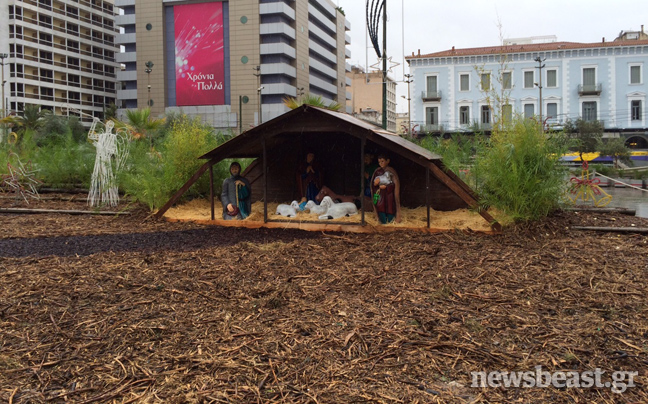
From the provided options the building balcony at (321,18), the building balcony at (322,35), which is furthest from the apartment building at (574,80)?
the building balcony at (321,18)

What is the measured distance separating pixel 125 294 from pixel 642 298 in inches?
198

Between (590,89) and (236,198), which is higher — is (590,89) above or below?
above

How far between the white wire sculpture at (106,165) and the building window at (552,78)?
46816 mm

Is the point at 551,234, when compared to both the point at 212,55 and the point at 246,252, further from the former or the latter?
the point at 212,55

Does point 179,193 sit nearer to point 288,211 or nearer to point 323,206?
point 288,211

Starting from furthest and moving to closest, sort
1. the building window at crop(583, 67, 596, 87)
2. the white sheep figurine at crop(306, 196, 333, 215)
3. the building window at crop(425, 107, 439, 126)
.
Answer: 1. the building window at crop(425, 107, 439, 126)
2. the building window at crop(583, 67, 596, 87)
3. the white sheep figurine at crop(306, 196, 333, 215)

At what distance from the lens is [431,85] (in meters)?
54.3

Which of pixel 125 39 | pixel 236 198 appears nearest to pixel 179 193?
pixel 236 198

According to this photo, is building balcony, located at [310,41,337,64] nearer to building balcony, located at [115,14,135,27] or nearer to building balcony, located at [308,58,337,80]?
building balcony, located at [308,58,337,80]

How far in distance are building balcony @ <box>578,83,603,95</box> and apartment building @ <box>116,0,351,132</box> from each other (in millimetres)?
31456

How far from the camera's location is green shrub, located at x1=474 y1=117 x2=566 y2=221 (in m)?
8.88

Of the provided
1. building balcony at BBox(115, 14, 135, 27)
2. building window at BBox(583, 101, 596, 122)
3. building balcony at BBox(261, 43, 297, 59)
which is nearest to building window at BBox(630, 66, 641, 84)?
building window at BBox(583, 101, 596, 122)

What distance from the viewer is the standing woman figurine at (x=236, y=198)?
10828 mm

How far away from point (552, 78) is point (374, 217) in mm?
47451
